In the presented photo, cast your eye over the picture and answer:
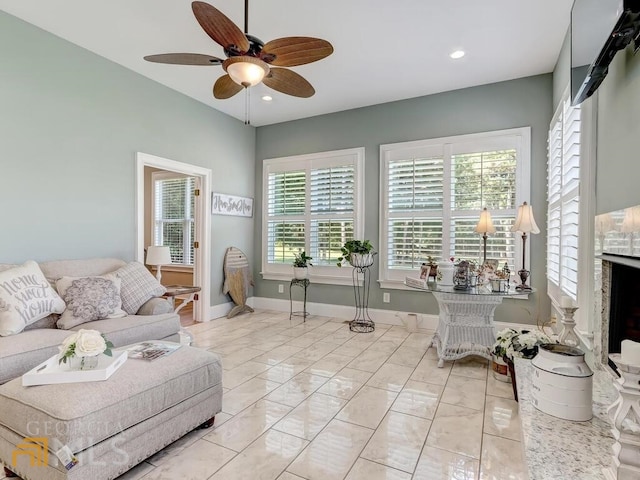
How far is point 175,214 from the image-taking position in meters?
6.26

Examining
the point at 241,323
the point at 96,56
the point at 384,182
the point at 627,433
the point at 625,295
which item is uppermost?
the point at 96,56

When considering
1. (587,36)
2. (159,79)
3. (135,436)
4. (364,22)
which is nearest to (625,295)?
(587,36)

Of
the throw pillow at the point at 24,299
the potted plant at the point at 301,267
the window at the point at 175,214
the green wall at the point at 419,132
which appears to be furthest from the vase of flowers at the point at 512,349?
the window at the point at 175,214

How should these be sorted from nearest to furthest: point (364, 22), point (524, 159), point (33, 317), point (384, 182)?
point (33, 317) < point (364, 22) < point (524, 159) < point (384, 182)

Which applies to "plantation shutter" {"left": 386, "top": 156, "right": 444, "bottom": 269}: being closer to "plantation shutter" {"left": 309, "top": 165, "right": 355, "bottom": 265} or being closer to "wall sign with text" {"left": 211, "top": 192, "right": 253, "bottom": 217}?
"plantation shutter" {"left": 309, "top": 165, "right": 355, "bottom": 265}

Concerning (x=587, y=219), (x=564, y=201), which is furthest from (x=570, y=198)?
(x=587, y=219)

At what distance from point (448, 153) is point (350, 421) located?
3.35 m

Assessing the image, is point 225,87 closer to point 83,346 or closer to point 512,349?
point 83,346

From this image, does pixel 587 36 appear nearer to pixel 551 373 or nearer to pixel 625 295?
pixel 625 295

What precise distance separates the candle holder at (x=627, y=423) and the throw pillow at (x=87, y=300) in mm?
3211

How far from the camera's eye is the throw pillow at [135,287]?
10.2 feet

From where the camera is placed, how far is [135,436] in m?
1.67

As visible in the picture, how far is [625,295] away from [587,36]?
4.30 ft

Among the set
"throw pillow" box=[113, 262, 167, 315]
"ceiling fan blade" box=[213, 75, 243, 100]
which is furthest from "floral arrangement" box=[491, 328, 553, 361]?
"throw pillow" box=[113, 262, 167, 315]
